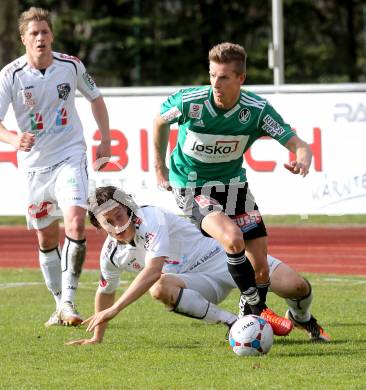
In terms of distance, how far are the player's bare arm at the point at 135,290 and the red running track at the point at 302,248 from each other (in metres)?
5.40

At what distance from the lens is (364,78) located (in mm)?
32469

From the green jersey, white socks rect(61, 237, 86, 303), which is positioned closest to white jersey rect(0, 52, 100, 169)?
white socks rect(61, 237, 86, 303)

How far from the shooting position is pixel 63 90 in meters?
9.45

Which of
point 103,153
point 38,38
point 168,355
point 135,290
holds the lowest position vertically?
point 168,355

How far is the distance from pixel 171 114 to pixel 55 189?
60.5 inches

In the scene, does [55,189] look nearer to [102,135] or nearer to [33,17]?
[102,135]

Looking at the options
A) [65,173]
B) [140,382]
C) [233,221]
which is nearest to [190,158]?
[233,221]

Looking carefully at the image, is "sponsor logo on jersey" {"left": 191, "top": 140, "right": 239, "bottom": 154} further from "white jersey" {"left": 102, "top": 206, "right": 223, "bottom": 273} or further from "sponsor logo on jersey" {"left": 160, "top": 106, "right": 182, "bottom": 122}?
"white jersey" {"left": 102, "top": 206, "right": 223, "bottom": 273}

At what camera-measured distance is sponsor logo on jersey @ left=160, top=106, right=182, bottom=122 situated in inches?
326

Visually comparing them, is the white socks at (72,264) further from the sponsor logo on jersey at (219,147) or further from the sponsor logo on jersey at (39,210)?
the sponsor logo on jersey at (219,147)

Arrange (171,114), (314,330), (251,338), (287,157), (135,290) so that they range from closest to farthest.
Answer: (135,290), (251,338), (314,330), (171,114), (287,157)

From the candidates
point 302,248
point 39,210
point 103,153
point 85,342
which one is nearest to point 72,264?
point 39,210

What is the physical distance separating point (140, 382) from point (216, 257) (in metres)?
1.86

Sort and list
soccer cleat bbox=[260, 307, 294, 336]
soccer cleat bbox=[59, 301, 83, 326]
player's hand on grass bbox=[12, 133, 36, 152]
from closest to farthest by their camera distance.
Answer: soccer cleat bbox=[260, 307, 294, 336] < player's hand on grass bbox=[12, 133, 36, 152] < soccer cleat bbox=[59, 301, 83, 326]
